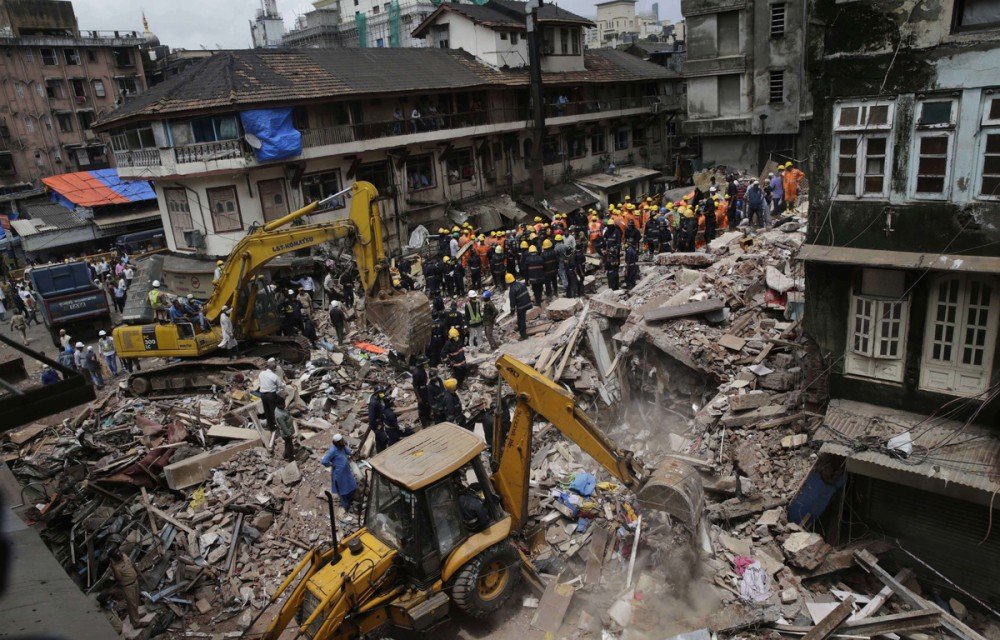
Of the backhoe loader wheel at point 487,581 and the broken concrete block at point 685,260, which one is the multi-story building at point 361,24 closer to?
the broken concrete block at point 685,260

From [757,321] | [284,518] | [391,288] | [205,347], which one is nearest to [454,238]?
[391,288]

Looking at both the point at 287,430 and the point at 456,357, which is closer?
the point at 287,430

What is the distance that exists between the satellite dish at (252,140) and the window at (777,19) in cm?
2321

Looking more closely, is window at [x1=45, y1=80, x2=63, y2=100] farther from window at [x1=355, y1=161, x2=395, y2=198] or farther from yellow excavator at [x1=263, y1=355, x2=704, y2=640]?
yellow excavator at [x1=263, y1=355, x2=704, y2=640]

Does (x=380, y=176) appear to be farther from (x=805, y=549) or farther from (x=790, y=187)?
(x=805, y=549)

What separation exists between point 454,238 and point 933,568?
17.0 m

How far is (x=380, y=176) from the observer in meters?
27.7

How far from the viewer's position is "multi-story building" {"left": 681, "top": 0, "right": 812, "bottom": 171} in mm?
29906

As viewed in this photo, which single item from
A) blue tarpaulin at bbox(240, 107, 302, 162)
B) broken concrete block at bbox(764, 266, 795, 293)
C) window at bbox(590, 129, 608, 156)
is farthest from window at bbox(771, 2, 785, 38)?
blue tarpaulin at bbox(240, 107, 302, 162)

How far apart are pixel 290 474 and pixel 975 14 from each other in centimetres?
1234

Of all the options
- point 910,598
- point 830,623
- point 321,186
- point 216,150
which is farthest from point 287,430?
point 321,186

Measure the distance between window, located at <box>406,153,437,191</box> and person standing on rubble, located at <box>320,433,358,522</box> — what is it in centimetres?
2028

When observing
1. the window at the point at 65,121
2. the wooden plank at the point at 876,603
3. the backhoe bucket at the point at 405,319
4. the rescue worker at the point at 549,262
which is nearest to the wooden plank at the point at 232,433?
the backhoe bucket at the point at 405,319

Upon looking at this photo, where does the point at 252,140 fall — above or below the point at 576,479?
above
